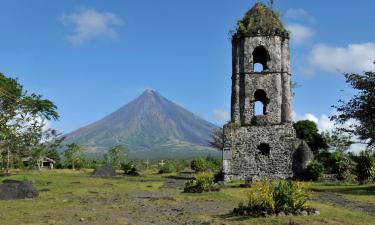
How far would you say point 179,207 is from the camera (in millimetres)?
16141

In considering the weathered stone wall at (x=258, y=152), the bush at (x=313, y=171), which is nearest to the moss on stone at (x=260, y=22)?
the weathered stone wall at (x=258, y=152)

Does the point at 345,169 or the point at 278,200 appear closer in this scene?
the point at 278,200

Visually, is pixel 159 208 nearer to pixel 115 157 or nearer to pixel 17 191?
pixel 17 191

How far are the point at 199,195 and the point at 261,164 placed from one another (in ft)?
29.5

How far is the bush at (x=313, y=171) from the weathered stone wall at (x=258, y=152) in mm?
985

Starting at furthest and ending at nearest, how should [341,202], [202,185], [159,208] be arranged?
1. [202,185]
2. [341,202]
3. [159,208]

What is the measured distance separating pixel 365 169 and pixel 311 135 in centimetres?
2459

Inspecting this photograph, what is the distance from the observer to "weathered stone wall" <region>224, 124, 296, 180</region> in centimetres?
2788

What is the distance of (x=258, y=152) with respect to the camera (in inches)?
Answer: 1108

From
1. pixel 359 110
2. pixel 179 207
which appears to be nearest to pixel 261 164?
pixel 359 110

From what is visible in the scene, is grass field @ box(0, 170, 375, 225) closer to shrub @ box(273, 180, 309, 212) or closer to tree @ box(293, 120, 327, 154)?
shrub @ box(273, 180, 309, 212)

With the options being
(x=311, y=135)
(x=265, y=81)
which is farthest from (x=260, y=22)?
(x=311, y=135)

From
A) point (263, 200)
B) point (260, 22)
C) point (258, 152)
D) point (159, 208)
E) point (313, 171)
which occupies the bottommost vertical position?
point (159, 208)

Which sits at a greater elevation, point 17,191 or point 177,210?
point 17,191
